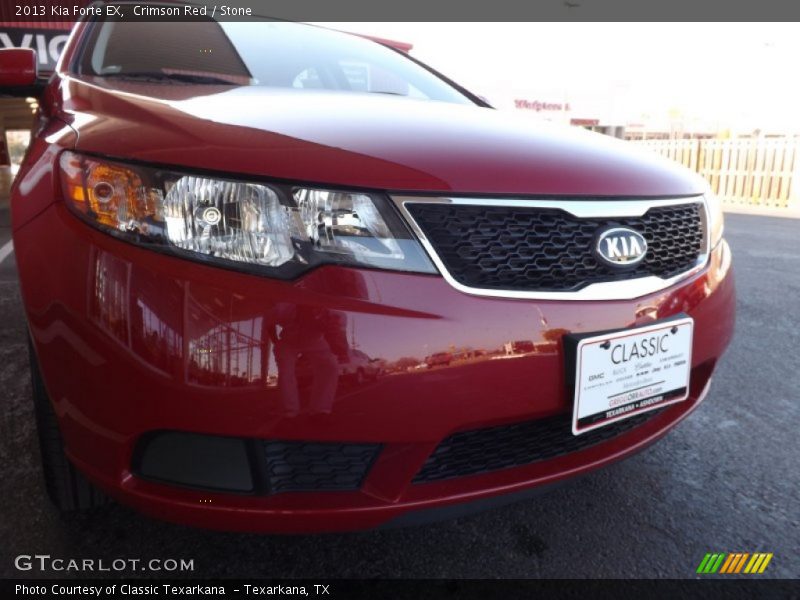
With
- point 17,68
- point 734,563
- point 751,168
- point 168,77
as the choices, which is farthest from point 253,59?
point 751,168

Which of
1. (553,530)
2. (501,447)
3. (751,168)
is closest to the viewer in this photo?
(501,447)

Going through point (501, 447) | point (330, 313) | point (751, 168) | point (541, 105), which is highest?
point (541, 105)

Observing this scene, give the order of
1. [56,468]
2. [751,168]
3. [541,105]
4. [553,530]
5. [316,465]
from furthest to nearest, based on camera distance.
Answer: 1. [541,105]
2. [751,168]
3. [553,530]
4. [56,468]
5. [316,465]

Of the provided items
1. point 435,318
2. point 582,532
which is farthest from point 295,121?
point 582,532

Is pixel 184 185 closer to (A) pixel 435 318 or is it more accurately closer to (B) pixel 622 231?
(A) pixel 435 318

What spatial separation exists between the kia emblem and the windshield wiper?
3.77 feet

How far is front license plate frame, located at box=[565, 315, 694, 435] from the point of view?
109 centimetres

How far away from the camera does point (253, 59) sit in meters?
1.98

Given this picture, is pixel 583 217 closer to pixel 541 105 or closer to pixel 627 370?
pixel 627 370

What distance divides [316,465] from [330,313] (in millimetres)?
287

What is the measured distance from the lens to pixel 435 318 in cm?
98

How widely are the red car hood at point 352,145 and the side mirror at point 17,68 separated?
67 centimetres

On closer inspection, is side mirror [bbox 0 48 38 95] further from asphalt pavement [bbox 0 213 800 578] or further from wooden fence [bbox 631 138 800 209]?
wooden fence [bbox 631 138 800 209]

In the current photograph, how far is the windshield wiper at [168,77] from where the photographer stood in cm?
169
